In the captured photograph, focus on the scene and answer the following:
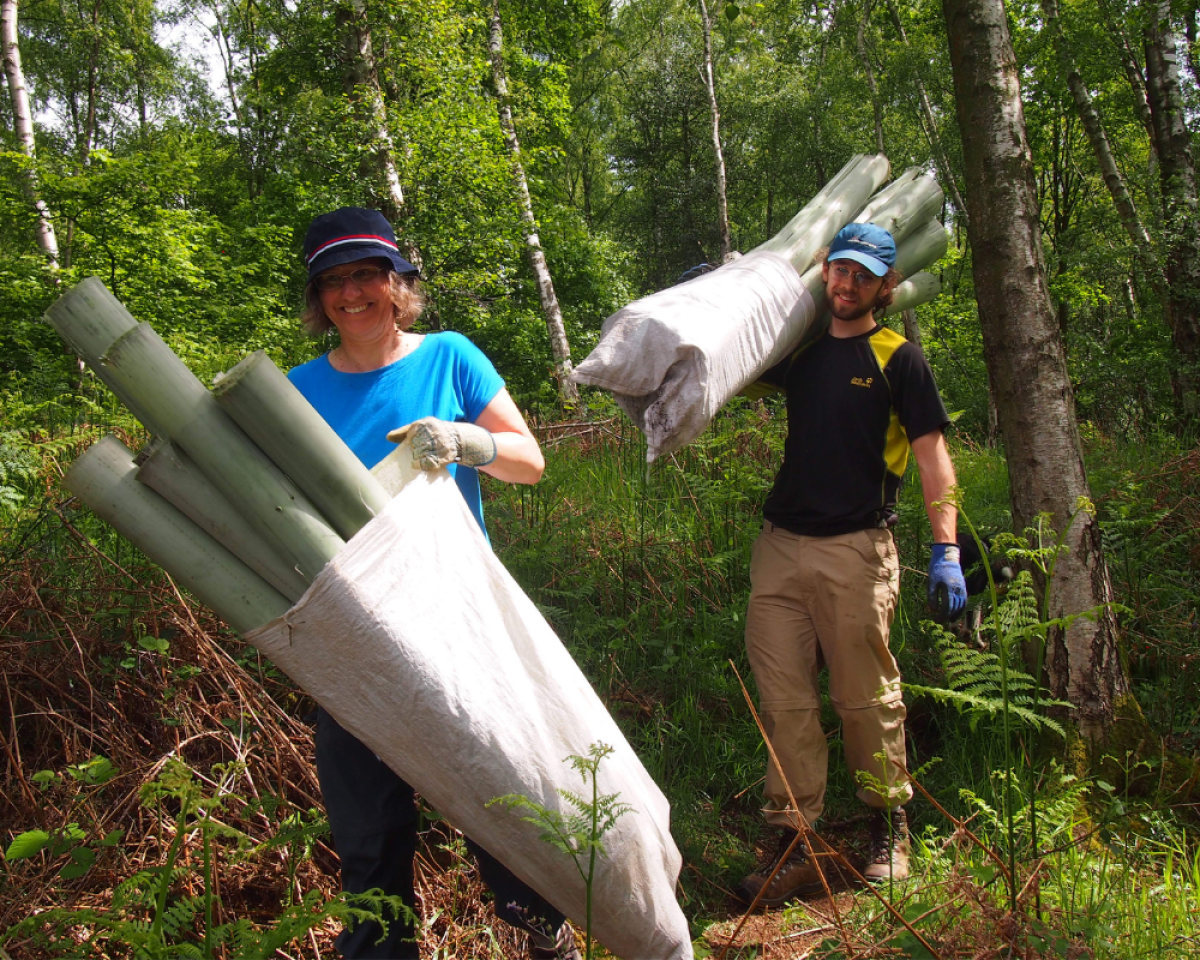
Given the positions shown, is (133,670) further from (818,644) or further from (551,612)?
(818,644)

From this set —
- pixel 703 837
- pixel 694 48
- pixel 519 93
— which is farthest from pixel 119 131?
pixel 703 837

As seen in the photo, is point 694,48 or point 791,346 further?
point 694,48

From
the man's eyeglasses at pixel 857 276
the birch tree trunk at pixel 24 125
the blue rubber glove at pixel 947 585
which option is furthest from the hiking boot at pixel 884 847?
the birch tree trunk at pixel 24 125

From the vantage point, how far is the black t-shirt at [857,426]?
265 centimetres

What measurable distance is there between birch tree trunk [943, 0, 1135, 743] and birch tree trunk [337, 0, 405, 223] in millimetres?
7471

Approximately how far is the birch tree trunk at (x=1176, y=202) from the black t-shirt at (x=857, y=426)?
6.56 m

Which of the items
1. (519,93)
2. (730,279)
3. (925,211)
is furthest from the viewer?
(519,93)

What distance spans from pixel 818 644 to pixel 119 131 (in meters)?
26.1

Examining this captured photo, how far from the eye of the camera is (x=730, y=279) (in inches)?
99.0

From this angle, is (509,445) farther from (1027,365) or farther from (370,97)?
(370,97)

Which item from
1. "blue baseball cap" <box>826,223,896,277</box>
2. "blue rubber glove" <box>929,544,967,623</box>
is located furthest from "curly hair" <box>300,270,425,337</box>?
"blue rubber glove" <box>929,544,967,623</box>

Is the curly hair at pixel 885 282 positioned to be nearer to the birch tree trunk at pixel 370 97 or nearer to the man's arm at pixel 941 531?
the man's arm at pixel 941 531

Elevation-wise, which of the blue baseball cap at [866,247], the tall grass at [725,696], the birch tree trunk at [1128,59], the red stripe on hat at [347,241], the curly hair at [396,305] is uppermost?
the birch tree trunk at [1128,59]

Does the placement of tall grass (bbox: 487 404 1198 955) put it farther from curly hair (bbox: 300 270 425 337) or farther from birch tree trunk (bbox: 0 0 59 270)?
birch tree trunk (bbox: 0 0 59 270)
